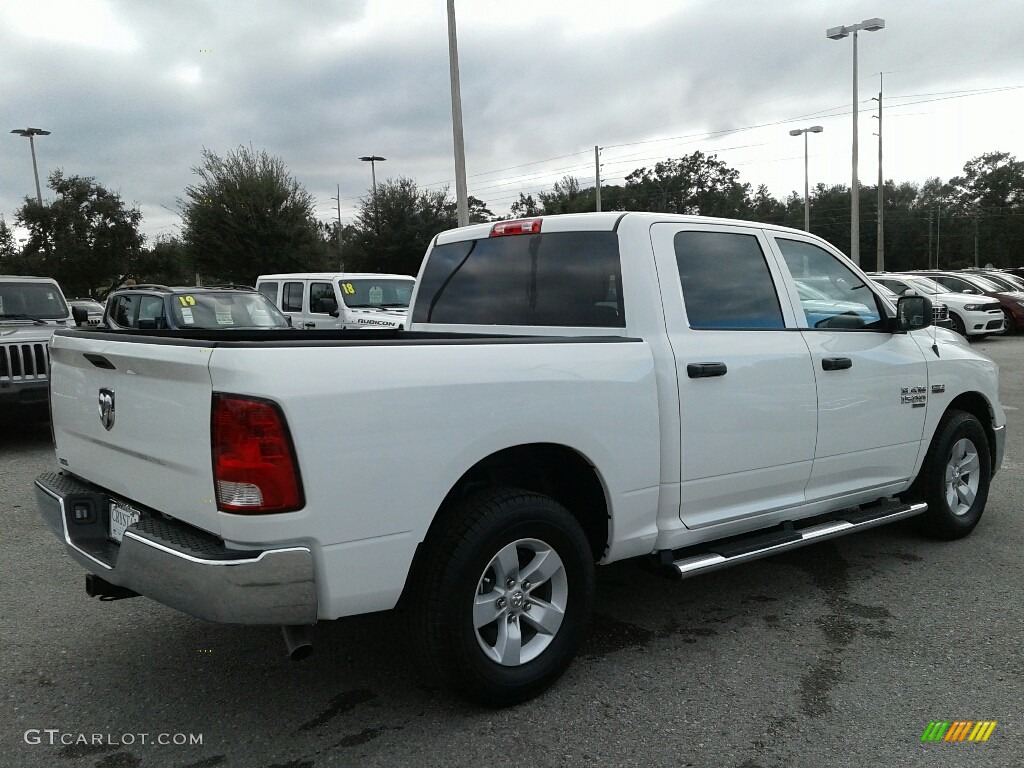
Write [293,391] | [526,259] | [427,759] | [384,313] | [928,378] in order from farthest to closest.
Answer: [384,313] → [928,378] → [526,259] → [427,759] → [293,391]

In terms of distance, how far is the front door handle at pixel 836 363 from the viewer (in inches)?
164

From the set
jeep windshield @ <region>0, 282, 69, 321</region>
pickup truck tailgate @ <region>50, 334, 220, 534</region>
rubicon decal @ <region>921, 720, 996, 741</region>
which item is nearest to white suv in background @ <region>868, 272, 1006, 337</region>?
jeep windshield @ <region>0, 282, 69, 321</region>

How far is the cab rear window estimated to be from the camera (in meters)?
3.79

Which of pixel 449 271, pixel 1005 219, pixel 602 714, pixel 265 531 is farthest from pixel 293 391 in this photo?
pixel 1005 219

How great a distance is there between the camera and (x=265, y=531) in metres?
2.57

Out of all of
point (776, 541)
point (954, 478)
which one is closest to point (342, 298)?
point (954, 478)

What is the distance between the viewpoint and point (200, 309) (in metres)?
10.8

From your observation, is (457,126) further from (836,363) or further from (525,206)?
(525,206)

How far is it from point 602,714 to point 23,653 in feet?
8.48

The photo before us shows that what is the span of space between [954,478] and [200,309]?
8964 mm

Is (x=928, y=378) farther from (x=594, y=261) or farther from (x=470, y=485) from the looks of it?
(x=470, y=485)

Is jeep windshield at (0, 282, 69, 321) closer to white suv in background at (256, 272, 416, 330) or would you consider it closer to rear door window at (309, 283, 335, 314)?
white suv in background at (256, 272, 416, 330)

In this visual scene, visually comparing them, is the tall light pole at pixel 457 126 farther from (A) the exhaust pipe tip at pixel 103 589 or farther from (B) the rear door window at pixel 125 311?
(A) the exhaust pipe tip at pixel 103 589

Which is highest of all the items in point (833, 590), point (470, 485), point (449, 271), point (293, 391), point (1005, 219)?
point (1005, 219)
